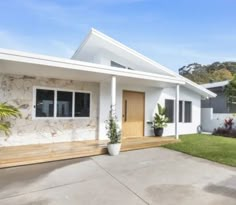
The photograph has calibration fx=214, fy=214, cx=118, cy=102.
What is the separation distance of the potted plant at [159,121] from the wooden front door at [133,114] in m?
0.68

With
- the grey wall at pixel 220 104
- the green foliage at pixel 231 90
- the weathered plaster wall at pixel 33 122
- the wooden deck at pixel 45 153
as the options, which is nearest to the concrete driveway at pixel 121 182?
the wooden deck at pixel 45 153

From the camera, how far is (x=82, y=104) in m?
9.59

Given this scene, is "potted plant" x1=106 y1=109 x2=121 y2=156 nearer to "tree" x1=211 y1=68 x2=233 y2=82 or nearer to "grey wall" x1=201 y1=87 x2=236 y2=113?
"grey wall" x1=201 y1=87 x2=236 y2=113

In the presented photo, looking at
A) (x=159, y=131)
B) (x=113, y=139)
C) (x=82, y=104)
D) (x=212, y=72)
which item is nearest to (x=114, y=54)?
(x=82, y=104)

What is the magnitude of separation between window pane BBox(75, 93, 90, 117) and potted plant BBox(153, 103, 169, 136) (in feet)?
11.9

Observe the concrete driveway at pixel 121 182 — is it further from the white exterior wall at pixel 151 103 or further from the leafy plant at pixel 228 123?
the leafy plant at pixel 228 123

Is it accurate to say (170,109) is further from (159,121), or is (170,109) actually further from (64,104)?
(64,104)

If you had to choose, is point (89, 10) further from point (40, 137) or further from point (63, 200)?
point (63, 200)

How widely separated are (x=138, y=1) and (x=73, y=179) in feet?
29.1

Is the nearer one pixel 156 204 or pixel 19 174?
pixel 156 204

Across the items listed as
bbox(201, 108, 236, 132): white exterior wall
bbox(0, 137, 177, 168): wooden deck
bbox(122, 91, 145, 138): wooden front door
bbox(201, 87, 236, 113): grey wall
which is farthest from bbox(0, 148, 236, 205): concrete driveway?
bbox(201, 87, 236, 113): grey wall

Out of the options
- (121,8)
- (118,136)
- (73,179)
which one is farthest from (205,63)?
(73,179)

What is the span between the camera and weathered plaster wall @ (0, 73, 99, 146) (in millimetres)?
8008

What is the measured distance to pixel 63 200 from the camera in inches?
158
